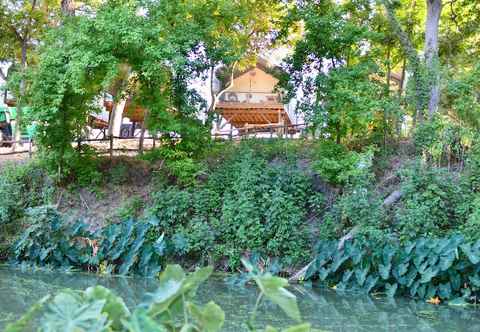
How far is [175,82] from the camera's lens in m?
16.2

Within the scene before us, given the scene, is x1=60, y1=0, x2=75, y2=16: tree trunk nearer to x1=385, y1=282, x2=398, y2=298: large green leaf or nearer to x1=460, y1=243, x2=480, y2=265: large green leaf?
x1=385, y1=282, x2=398, y2=298: large green leaf

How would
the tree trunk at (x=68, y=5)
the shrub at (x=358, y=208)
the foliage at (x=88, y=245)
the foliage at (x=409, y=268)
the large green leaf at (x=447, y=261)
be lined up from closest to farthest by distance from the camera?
the large green leaf at (x=447, y=261) < the foliage at (x=409, y=268) < the shrub at (x=358, y=208) < the foliage at (x=88, y=245) < the tree trunk at (x=68, y=5)


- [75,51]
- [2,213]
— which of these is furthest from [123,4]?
[2,213]

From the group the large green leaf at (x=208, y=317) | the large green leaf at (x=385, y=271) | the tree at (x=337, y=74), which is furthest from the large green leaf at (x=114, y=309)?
the tree at (x=337, y=74)

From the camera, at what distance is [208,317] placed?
8.99 ft

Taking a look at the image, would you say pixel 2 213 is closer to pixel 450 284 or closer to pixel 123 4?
pixel 123 4

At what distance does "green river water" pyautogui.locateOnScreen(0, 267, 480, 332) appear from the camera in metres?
8.78

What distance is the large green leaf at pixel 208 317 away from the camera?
8.93 ft

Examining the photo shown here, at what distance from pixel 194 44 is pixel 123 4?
1841mm

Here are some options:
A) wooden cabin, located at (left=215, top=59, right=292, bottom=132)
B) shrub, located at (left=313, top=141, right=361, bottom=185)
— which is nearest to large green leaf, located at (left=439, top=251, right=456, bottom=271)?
shrub, located at (left=313, top=141, right=361, bottom=185)

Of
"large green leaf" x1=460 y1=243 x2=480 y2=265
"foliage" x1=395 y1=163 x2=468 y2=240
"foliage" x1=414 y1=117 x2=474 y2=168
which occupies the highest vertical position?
"foliage" x1=414 y1=117 x2=474 y2=168

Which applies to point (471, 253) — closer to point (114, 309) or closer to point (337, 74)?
point (337, 74)

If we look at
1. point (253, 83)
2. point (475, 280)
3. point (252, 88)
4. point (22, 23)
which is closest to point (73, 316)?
point (475, 280)

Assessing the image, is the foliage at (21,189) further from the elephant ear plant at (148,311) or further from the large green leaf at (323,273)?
the elephant ear plant at (148,311)
